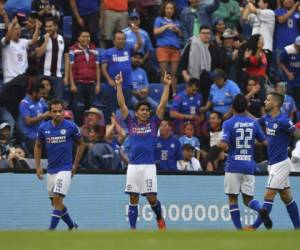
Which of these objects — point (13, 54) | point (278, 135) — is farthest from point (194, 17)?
point (278, 135)

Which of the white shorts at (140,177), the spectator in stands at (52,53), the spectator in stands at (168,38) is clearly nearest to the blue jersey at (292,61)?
the spectator in stands at (168,38)

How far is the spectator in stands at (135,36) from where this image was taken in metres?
25.3

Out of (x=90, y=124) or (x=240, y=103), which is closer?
(x=240, y=103)

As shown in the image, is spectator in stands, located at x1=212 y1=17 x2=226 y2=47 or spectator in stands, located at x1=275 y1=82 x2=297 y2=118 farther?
spectator in stands, located at x1=212 y1=17 x2=226 y2=47

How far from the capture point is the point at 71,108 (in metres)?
24.4

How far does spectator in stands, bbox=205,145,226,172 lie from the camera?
76.5 ft

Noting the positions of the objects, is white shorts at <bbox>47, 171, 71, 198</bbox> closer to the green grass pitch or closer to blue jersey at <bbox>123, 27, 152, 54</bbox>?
blue jersey at <bbox>123, 27, 152, 54</bbox>

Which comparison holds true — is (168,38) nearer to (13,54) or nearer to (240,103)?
(13,54)

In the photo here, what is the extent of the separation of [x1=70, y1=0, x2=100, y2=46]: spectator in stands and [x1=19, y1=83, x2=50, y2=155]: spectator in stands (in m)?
2.90

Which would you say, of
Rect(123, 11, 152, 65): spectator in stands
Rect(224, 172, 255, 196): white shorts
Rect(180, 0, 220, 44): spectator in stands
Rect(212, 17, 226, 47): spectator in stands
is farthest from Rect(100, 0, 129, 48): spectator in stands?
Rect(224, 172, 255, 196): white shorts

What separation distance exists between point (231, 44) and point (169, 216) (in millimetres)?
4931

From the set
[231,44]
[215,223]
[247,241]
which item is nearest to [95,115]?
[215,223]

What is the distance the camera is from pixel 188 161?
76.2 feet

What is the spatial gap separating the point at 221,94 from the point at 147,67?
7.14 feet
